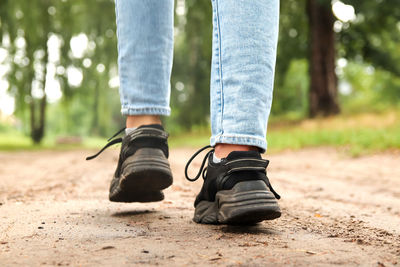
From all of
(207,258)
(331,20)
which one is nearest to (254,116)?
(207,258)

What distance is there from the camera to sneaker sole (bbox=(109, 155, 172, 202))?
1.38m

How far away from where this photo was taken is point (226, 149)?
4.17 feet

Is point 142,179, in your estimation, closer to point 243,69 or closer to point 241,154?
point 241,154

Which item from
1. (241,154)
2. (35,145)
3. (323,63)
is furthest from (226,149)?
(35,145)

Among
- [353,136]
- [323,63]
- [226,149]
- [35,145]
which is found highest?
[323,63]

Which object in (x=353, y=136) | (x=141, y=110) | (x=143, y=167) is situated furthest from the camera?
(x=353, y=136)

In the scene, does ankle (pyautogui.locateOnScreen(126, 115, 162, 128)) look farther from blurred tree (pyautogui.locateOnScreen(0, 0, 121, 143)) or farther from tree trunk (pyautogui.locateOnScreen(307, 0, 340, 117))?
blurred tree (pyautogui.locateOnScreen(0, 0, 121, 143))

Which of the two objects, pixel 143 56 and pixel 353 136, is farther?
pixel 353 136

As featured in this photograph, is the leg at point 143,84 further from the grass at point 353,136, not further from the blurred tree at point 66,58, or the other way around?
the blurred tree at point 66,58

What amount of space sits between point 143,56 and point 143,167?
0.40 metres

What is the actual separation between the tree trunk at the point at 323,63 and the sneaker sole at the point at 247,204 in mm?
9377

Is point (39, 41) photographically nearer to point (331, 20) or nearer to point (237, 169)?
point (331, 20)

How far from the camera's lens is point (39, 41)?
11.7 m

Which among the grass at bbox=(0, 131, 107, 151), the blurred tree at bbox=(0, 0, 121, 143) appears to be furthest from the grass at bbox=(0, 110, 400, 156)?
the blurred tree at bbox=(0, 0, 121, 143)
